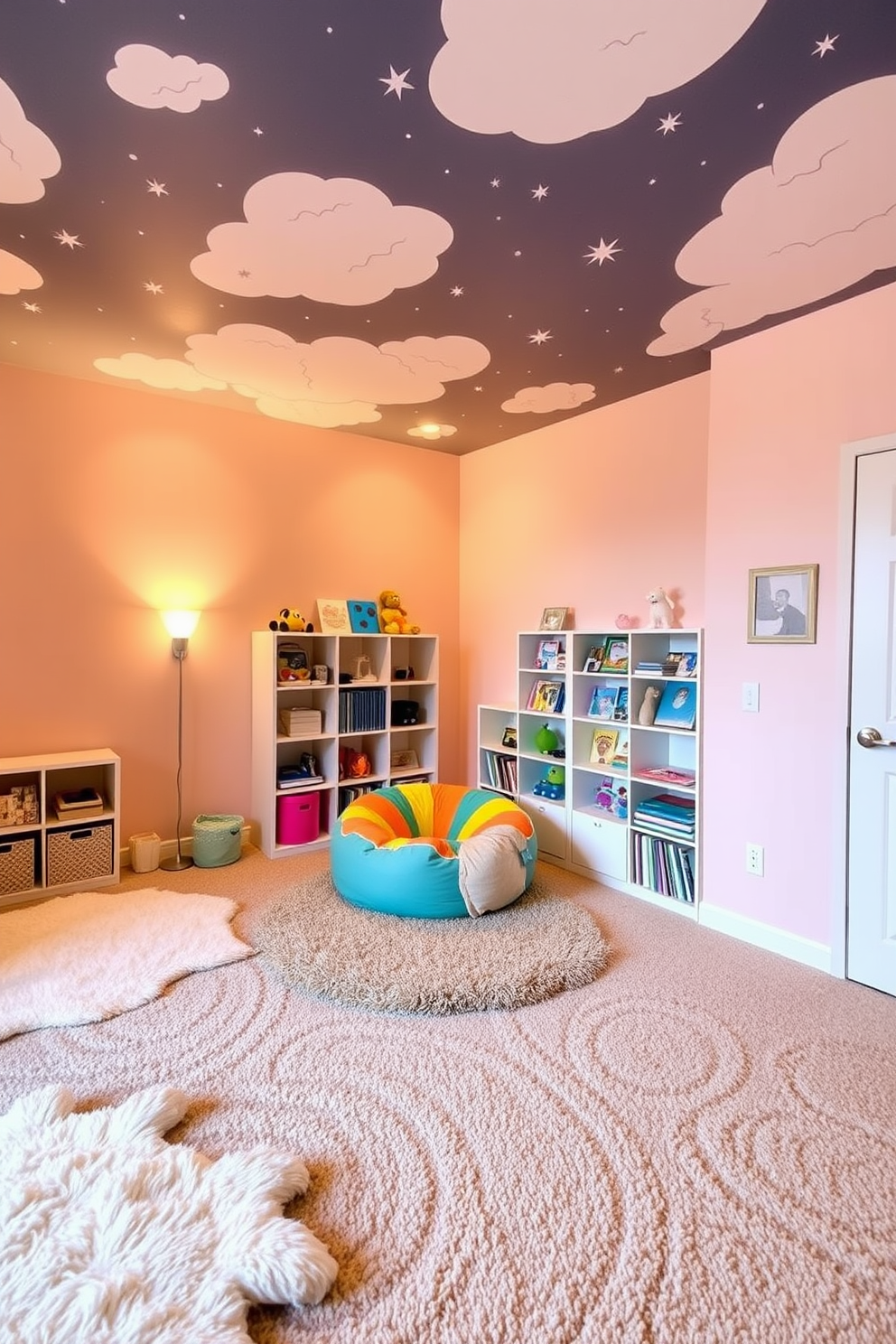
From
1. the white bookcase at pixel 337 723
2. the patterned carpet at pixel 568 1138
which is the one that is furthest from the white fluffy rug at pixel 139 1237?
the white bookcase at pixel 337 723

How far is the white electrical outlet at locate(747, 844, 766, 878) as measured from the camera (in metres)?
2.63

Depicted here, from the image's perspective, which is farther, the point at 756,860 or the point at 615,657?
the point at 615,657

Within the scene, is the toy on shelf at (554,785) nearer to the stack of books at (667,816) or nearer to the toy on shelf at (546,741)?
the toy on shelf at (546,741)

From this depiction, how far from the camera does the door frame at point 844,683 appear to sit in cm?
232

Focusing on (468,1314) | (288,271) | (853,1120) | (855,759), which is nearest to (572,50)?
(288,271)

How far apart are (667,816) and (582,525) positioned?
1735 millimetres

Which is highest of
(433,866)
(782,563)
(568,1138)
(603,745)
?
(782,563)

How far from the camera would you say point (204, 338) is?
2738mm

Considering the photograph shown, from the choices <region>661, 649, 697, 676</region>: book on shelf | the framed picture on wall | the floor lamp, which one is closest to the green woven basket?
the floor lamp

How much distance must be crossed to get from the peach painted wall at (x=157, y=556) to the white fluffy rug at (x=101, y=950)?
73 cm

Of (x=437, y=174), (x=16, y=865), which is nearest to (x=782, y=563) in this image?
(x=437, y=174)

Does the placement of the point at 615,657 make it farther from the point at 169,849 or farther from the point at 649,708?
the point at 169,849

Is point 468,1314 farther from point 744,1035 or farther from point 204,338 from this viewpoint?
point 204,338

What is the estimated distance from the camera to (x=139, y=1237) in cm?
123
